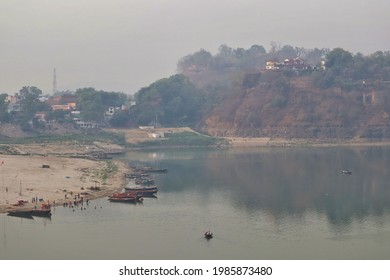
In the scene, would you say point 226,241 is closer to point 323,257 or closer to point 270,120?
point 323,257

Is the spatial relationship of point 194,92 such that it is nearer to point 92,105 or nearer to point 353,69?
point 92,105

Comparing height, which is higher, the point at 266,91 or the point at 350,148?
the point at 266,91

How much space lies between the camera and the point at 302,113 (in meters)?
133

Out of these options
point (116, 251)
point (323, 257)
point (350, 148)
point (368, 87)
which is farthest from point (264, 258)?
point (368, 87)

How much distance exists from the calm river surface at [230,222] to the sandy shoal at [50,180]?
3.37 meters

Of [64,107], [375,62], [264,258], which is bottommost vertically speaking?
[264,258]


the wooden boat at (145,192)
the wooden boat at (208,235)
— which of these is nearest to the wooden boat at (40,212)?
the wooden boat at (145,192)

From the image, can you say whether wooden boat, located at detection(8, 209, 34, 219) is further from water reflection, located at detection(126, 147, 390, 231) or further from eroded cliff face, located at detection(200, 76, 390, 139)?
eroded cliff face, located at detection(200, 76, 390, 139)

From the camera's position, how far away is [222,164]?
92062 mm

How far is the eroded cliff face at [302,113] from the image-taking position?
130000mm

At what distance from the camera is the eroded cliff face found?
5118 inches

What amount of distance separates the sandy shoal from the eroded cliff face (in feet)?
174

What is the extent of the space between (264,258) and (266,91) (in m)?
102

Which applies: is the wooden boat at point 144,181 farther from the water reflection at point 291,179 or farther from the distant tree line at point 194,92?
the distant tree line at point 194,92
